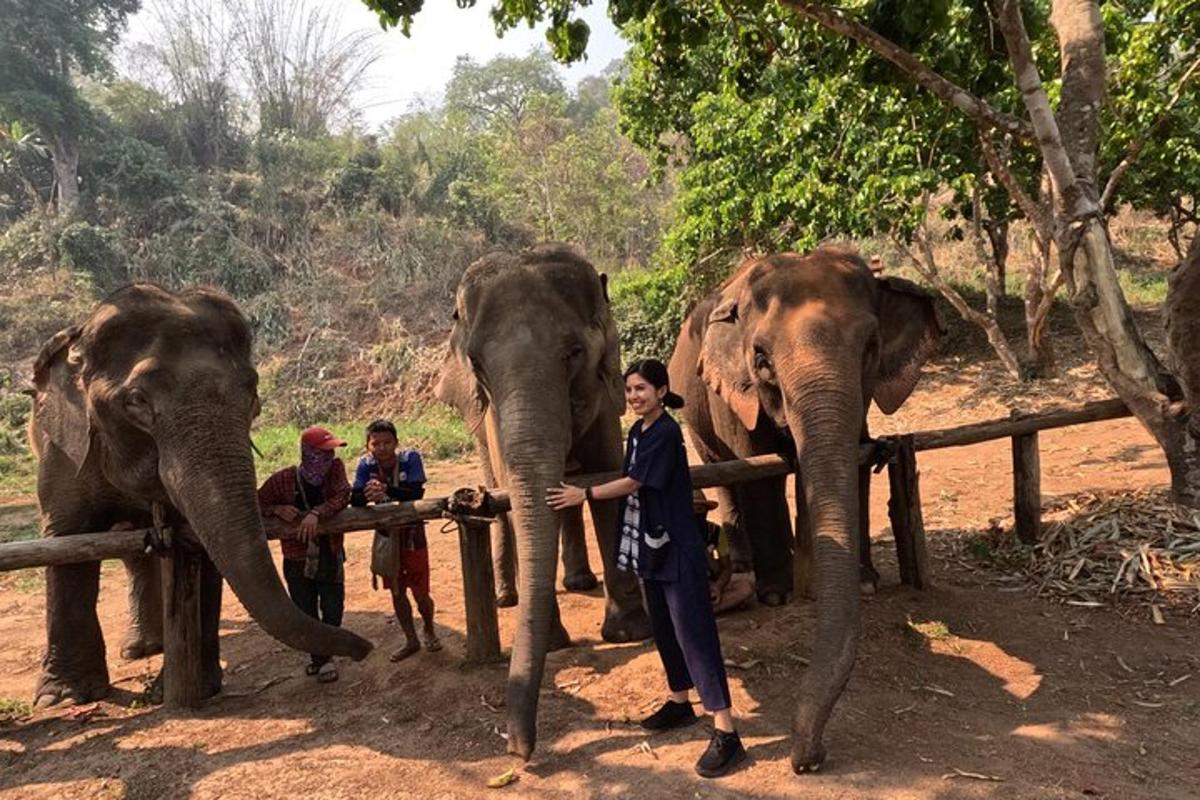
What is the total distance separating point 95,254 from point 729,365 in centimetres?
2661

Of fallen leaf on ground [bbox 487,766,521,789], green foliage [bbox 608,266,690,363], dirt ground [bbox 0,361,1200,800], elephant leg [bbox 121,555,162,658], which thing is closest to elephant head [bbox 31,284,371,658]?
dirt ground [bbox 0,361,1200,800]

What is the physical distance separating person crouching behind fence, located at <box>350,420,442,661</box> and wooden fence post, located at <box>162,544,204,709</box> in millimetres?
928

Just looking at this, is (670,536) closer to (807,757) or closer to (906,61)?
(807,757)

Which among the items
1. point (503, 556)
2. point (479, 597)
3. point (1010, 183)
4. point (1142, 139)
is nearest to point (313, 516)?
point (479, 597)

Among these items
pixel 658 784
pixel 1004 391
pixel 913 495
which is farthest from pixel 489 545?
pixel 1004 391

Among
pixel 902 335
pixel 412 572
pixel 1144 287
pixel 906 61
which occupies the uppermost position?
pixel 1144 287

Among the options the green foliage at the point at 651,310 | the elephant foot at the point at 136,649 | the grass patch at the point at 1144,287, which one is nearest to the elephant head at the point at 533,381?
the elephant foot at the point at 136,649

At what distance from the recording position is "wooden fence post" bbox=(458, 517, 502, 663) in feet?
15.8

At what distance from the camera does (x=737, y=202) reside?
13.6 m

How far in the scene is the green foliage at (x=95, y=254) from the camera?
25.3m

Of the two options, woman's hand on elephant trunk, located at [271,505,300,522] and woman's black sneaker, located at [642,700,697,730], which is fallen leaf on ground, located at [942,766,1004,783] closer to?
woman's black sneaker, located at [642,700,697,730]

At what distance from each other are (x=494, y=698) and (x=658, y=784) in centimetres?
127

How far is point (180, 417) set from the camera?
13.0 ft

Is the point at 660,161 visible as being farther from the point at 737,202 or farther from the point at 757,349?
the point at 757,349
